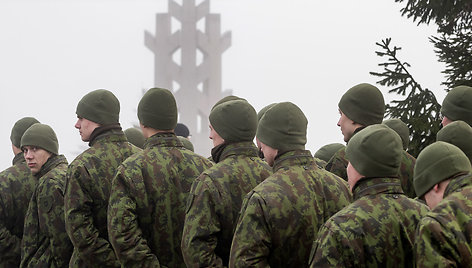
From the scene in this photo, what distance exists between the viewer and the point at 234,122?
5672 millimetres

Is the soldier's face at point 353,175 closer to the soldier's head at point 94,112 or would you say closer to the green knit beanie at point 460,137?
the green knit beanie at point 460,137

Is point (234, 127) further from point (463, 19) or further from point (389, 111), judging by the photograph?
point (463, 19)

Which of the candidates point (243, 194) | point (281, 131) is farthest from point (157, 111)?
point (281, 131)

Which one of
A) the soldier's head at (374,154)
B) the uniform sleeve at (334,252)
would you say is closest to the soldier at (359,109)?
the soldier's head at (374,154)

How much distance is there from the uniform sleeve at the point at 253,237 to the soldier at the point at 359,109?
1510mm

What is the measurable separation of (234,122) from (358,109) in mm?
1003

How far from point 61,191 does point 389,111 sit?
12.5 feet

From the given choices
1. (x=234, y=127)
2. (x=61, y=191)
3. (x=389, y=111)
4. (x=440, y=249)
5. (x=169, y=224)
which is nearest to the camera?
(x=440, y=249)

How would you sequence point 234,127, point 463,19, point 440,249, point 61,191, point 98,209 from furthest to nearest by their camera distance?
1. point 463,19
2. point 61,191
3. point 98,209
4. point 234,127
5. point 440,249

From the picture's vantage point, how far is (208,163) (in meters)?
6.31

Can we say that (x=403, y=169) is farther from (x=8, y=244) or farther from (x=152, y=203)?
(x=8, y=244)

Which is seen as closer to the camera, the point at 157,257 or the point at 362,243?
the point at 362,243

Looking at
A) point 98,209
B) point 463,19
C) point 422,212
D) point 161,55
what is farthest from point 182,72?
point 422,212

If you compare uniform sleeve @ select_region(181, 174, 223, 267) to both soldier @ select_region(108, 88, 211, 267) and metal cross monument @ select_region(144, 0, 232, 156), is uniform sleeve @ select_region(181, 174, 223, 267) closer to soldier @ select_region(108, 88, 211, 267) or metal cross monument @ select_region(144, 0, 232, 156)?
soldier @ select_region(108, 88, 211, 267)
